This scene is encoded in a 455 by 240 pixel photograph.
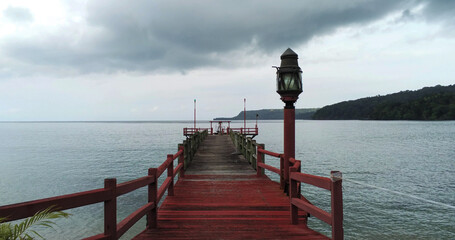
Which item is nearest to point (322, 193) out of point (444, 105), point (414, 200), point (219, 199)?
point (414, 200)

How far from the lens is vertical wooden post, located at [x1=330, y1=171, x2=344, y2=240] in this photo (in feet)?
11.7

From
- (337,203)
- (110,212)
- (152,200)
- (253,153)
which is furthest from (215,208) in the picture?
(253,153)

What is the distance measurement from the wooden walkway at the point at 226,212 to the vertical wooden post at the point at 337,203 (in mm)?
688

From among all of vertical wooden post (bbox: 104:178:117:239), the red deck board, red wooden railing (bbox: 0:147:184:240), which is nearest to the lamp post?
the red deck board

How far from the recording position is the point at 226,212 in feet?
18.4

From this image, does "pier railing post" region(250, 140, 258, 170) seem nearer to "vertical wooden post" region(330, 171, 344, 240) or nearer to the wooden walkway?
the wooden walkway

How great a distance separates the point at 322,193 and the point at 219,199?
12.8 metres

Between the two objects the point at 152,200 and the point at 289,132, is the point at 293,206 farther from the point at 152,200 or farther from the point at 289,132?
the point at 152,200

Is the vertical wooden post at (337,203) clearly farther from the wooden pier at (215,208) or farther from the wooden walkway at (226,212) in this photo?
the wooden walkway at (226,212)

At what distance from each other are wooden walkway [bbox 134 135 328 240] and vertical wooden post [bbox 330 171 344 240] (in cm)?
69

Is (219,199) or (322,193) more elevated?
(219,199)

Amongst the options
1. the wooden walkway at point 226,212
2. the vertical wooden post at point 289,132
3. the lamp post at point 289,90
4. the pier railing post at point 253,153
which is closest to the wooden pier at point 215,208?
the wooden walkway at point 226,212

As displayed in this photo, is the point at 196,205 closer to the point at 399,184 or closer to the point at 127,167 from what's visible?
the point at 399,184

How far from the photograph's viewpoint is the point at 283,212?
564cm
